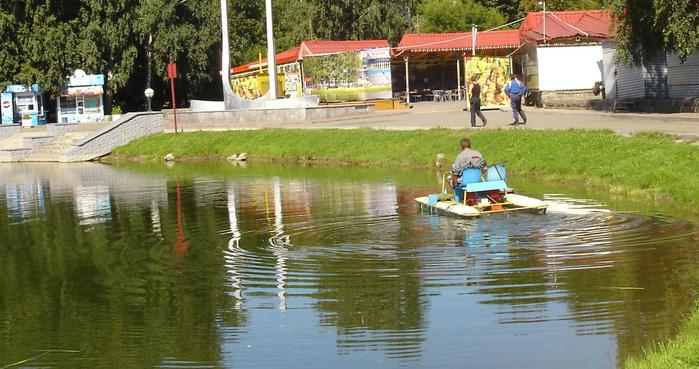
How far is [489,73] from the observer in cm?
4875

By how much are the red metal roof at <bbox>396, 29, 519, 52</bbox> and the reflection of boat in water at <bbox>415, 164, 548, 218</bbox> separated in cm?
4490

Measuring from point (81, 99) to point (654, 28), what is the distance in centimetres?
3669

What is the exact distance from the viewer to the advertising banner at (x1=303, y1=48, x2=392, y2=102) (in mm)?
56656

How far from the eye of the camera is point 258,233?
20.2 metres

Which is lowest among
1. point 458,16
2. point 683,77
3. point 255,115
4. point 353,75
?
point 255,115

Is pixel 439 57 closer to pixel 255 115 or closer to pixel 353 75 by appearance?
pixel 353 75

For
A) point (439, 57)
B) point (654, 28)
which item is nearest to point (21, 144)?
point (439, 57)

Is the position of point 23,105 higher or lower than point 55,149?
higher

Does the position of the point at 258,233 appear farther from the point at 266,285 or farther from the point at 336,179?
the point at 336,179

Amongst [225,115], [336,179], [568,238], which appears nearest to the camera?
[568,238]

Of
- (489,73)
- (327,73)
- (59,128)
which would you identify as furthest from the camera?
(327,73)

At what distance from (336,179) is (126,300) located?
17.2 metres

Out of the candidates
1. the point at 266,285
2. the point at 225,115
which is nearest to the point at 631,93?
the point at 225,115

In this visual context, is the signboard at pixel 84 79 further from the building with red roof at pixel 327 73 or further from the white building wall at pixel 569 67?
the white building wall at pixel 569 67
